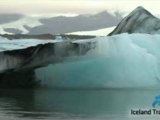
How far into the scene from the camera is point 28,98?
1531cm

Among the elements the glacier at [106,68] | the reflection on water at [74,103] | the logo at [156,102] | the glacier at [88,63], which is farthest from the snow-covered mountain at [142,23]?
the logo at [156,102]

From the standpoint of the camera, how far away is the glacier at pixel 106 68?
1830cm

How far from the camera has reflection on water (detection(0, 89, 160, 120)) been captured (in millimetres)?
11359

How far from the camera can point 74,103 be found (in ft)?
44.8

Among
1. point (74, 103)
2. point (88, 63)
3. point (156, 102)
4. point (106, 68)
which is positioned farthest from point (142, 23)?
point (74, 103)

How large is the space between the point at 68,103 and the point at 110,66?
4924mm

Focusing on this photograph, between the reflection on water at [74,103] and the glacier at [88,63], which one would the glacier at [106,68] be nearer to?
the glacier at [88,63]

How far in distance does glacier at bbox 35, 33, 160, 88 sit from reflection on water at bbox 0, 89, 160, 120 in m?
0.73

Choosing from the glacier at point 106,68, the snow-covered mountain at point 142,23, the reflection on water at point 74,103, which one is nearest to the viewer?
the reflection on water at point 74,103

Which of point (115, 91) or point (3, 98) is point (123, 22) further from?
point (3, 98)

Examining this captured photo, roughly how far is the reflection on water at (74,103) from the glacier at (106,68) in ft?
2.39

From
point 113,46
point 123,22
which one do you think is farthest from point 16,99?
point 123,22

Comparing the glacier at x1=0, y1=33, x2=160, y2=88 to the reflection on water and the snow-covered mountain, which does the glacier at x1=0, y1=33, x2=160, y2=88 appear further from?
the snow-covered mountain

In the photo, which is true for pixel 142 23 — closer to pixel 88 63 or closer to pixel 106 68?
pixel 106 68
